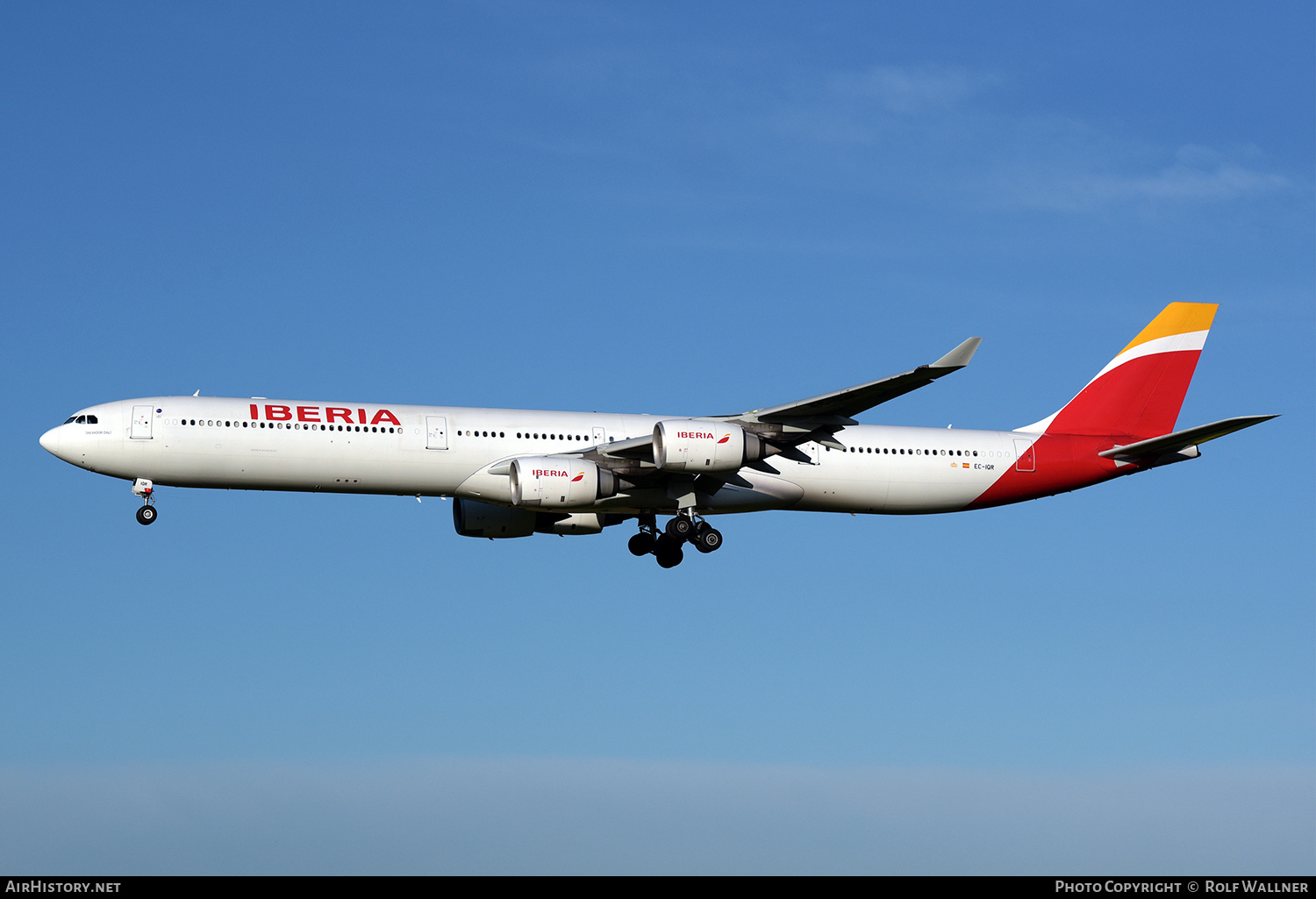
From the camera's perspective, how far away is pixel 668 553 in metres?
46.8

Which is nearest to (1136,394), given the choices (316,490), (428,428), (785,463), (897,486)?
(897,486)

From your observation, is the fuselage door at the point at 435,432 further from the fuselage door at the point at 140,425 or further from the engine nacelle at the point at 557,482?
the fuselage door at the point at 140,425

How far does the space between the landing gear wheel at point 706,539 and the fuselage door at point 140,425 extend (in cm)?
1581

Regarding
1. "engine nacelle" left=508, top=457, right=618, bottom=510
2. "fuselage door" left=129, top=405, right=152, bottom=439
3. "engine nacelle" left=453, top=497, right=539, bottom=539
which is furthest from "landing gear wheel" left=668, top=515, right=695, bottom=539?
"fuselage door" left=129, top=405, right=152, bottom=439

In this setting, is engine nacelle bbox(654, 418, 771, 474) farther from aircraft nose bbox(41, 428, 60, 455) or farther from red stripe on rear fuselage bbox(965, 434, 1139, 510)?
aircraft nose bbox(41, 428, 60, 455)

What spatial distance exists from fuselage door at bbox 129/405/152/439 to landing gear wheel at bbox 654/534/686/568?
15281 millimetres

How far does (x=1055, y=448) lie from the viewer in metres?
48.6

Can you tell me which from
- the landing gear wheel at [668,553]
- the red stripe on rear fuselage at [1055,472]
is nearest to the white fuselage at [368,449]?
the landing gear wheel at [668,553]

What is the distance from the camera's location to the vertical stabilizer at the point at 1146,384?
4953 cm

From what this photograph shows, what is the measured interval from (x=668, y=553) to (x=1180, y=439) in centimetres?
1594

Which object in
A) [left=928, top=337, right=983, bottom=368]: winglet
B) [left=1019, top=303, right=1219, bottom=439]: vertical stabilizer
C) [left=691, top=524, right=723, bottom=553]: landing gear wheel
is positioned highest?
[left=1019, top=303, right=1219, bottom=439]: vertical stabilizer

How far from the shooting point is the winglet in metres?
36.7
